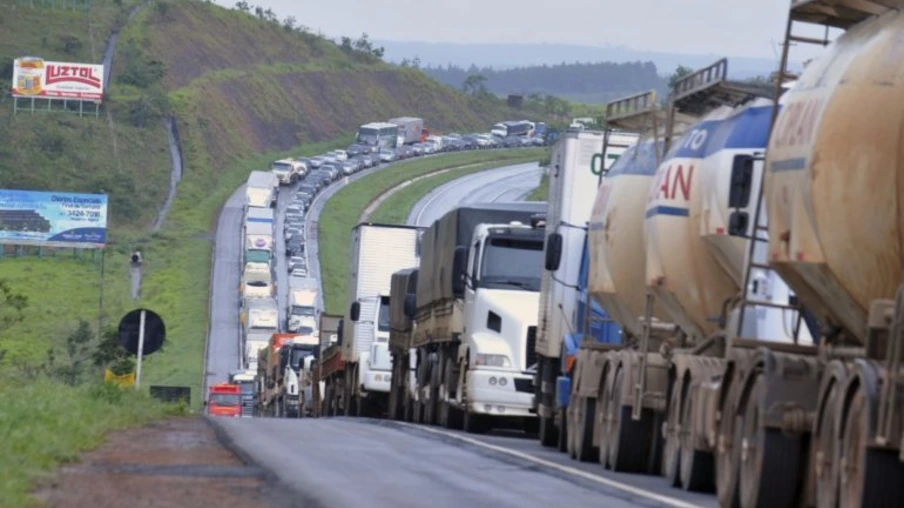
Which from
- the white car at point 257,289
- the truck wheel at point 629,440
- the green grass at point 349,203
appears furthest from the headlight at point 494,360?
the green grass at point 349,203

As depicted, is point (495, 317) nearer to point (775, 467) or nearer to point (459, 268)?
point (459, 268)

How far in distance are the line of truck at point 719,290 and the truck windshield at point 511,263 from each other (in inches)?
1.0

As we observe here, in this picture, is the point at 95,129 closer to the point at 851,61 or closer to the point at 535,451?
the point at 535,451

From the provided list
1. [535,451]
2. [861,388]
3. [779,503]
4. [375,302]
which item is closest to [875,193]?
[861,388]

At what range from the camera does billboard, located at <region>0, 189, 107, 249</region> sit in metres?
94.1

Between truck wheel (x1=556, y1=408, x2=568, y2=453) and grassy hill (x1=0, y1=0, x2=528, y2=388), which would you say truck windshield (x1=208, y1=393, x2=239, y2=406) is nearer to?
grassy hill (x1=0, y1=0, x2=528, y2=388)

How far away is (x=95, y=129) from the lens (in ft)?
434

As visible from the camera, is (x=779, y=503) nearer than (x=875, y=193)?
No

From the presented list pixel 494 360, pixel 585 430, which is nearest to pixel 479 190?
pixel 494 360

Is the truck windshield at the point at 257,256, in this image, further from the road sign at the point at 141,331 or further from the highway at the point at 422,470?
the highway at the point at 422,470

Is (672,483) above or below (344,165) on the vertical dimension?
below

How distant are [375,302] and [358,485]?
27.8m

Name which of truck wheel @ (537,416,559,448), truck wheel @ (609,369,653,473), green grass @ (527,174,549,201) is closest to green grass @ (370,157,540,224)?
green grass @ (527,174,549,201)

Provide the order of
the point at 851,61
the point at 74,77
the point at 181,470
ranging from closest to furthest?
1. the point at 851,61
2. the point at 181,470
3. the point at 74,77
